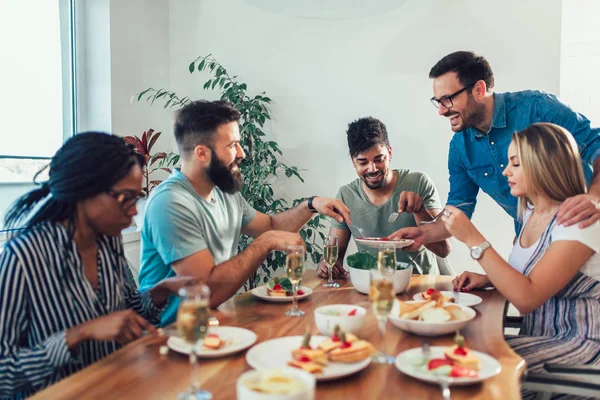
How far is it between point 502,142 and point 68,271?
2111 millimetres

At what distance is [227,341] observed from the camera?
132 centimetres

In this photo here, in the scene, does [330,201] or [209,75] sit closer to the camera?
[330,201]

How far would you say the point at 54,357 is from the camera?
3.98 ft

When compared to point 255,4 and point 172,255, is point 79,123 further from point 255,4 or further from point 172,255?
point 172,255

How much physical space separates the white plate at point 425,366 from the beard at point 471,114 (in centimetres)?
162

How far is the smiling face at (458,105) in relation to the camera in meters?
2.57

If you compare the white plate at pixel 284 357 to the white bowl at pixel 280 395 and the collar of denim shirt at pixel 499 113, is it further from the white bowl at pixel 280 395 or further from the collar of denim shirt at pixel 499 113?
the collar of denim shirt at pixel 499 113

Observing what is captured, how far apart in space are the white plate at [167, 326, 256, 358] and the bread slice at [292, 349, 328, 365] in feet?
0.59

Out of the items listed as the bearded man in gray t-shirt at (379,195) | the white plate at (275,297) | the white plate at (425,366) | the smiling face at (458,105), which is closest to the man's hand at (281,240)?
the white plate at (275,297)

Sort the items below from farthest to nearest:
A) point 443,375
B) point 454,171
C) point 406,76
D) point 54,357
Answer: point 406,76
point 454,171
point 54,357
point 443,375

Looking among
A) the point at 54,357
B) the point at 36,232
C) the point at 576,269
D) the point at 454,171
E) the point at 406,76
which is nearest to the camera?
the point at 54,357

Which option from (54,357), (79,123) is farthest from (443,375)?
(79,123)

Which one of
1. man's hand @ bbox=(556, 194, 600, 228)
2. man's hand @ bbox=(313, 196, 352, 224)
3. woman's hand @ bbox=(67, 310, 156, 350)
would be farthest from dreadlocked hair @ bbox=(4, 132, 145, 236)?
man's hand @ bbox=(556, 194, 600, 228)

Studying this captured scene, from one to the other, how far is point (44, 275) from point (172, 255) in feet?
1.78
